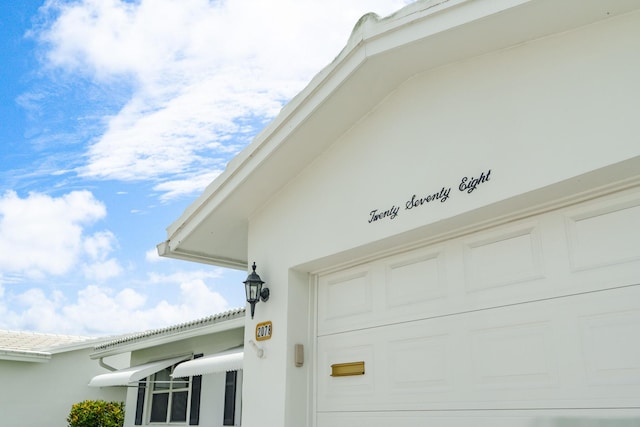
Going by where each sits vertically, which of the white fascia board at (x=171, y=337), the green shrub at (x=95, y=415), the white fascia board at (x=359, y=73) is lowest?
the green shrub at (x=95, y=415)

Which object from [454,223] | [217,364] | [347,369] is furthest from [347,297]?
[217,364]

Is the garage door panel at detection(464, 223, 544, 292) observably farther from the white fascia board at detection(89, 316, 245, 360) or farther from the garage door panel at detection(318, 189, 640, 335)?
the white fascia board at detection(89, 316, 245, 360)

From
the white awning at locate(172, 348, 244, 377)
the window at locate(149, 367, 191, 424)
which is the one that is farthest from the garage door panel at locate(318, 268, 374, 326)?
the window at locate(149, 367, 191, 424)

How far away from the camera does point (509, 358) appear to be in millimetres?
4766

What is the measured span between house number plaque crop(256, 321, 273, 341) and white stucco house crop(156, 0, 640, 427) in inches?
1.3

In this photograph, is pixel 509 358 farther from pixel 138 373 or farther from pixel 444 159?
pixel 138 373

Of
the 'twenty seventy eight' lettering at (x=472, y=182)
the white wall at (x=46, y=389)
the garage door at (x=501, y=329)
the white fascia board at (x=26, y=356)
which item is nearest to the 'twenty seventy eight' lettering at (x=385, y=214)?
the garage door at (x=501, y=329)

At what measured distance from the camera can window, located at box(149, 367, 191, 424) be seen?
1316 centimetres

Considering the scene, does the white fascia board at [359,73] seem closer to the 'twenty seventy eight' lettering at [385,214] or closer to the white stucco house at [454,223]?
the white stucco house at [454,223]

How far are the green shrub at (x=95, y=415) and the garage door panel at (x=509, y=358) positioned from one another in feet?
45.0

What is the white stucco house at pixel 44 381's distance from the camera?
1895 cm

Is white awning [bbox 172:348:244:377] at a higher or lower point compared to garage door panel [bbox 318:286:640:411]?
higher

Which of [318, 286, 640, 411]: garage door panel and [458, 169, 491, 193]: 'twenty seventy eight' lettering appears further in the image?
[458, 169, 491, 193]: 'twenty seventy eight' lettering

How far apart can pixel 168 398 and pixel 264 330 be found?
7925 millimetres
